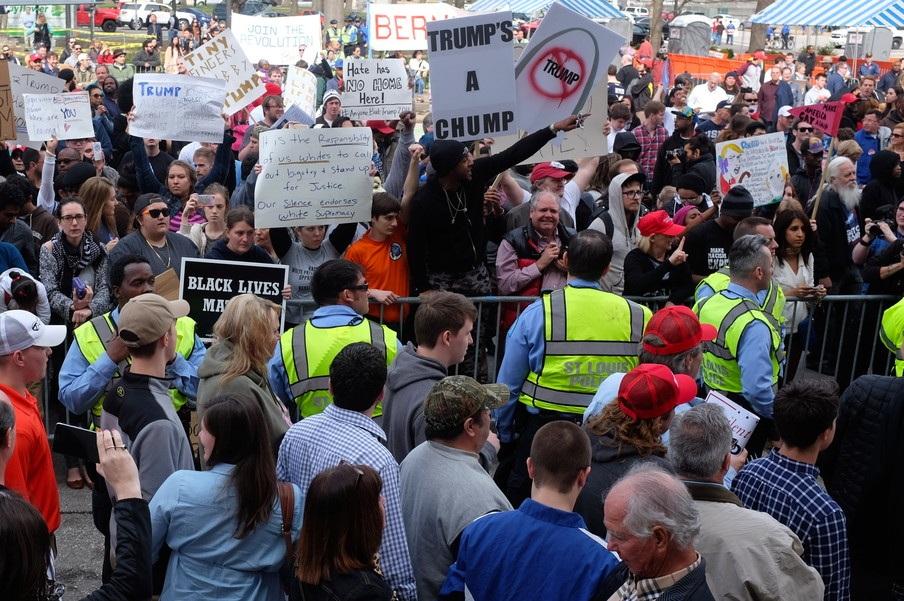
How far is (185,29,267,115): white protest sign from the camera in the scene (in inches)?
429

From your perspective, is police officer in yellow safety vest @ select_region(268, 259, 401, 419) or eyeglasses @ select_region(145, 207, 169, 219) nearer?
police officer in yellow safety vest @ select_region(268, 259, 401, 419)

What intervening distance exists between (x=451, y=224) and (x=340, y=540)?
413 centimetres

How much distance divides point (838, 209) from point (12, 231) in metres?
6.33

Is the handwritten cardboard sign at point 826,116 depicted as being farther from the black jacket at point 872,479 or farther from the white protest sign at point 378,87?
the black jacket at point 872,479

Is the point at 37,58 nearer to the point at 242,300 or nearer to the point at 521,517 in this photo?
the point at 242,300

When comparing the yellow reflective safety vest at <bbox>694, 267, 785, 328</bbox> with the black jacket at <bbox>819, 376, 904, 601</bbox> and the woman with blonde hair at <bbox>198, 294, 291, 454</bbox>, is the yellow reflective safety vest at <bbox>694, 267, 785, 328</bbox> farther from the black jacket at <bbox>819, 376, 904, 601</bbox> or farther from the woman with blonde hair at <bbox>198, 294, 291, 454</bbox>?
the woman with blonde hair at <bbox>198, 294, 291, 454</bbox>

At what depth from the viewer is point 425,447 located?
429 cm

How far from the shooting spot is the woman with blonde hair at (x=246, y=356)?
16.2 ft

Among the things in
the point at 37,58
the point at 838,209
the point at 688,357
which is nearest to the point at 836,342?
the point at 838,209

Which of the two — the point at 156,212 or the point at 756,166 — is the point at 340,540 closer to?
the point at 156,212

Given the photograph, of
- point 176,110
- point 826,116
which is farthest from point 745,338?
point 826,116

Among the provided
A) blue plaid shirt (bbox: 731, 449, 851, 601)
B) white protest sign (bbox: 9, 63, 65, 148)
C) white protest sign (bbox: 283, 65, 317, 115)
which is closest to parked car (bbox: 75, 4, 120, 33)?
white protest sign (bbox: 283, 65, 317, 115)

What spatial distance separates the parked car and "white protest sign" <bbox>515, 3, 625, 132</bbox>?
4410cm

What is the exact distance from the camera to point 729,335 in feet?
19.8
